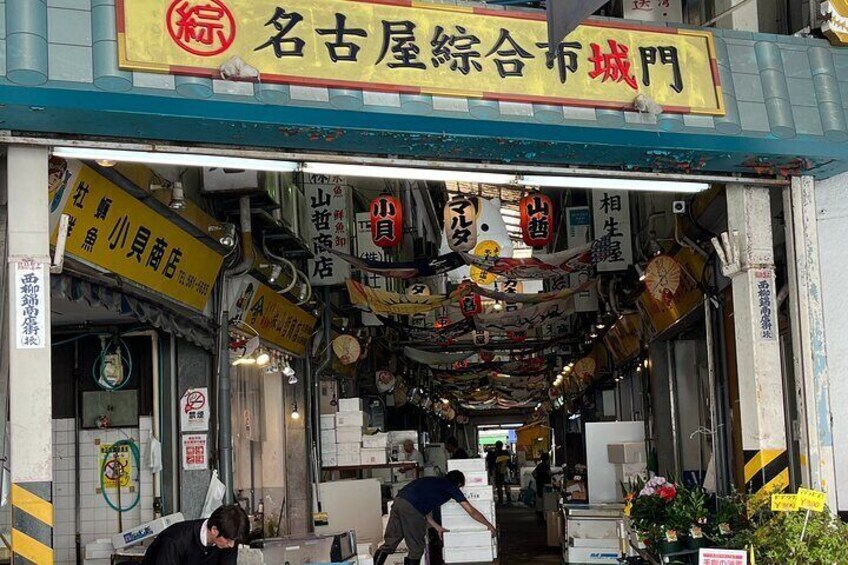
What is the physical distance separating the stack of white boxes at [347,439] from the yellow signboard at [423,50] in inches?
346

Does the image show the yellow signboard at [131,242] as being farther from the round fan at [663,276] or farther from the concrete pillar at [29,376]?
the round fan at [663,276]

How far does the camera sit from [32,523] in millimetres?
6348

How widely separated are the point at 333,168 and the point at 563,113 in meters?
1.72

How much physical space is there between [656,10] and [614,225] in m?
5.10

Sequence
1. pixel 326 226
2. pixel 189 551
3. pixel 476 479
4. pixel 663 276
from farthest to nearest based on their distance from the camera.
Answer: pixel 326 226 < pixel 476 479 < pixel 663 276 < pixel 189 551

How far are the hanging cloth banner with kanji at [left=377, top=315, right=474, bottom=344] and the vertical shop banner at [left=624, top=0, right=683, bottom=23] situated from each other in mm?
9590

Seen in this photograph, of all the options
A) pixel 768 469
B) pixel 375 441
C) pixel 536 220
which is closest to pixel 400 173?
pixel 768 469

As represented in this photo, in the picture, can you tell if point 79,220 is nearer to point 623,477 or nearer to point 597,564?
point 597,564

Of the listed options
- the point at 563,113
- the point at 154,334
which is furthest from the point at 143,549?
the point at 563,113

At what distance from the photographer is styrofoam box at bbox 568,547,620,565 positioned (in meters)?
13.0

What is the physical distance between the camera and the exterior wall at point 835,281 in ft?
29.5

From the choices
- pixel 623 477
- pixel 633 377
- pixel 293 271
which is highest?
pixel 293 271

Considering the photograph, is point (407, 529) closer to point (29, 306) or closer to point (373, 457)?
point (373, 457)

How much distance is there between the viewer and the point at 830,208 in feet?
30.1
